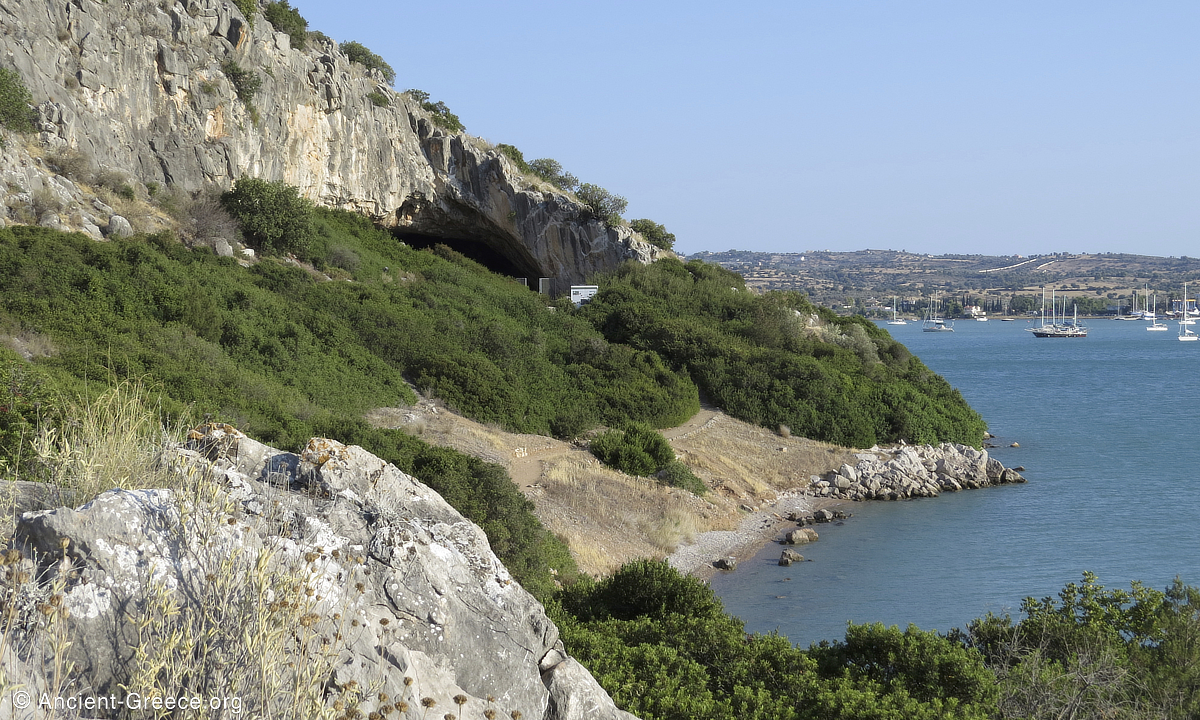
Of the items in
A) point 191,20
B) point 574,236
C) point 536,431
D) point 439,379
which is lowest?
point 536,431

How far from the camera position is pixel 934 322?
130m

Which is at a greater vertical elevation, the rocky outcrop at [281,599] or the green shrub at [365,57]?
the green shrub at [365,57]

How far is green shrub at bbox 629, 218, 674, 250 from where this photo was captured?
144ft

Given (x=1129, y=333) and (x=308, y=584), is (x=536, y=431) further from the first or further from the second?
(x=1129, y=333)

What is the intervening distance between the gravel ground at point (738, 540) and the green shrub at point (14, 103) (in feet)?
68.2

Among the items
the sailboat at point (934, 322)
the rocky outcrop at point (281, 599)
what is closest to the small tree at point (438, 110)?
the rocky outcrop at point (281, 599)

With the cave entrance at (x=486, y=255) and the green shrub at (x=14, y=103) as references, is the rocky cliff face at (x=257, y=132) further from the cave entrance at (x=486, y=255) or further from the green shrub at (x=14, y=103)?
the cave entrance at (x=486, y=255)

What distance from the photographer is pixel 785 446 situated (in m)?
28.7

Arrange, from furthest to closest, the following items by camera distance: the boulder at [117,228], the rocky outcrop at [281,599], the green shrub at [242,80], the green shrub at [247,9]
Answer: the green shrub at [247,9] → the green shrub at [242,80] → the boulder at [117,228] → the rocky outcrop at [281,599]

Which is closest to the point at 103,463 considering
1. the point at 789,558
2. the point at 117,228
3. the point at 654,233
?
the point at 789,558

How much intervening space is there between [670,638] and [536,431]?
15.5 m

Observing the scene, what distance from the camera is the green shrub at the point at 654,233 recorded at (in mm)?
43906

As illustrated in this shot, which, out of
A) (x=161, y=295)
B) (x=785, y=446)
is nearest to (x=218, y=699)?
(x=161, y=295)

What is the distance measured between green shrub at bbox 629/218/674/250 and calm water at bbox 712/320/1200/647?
717 inches
